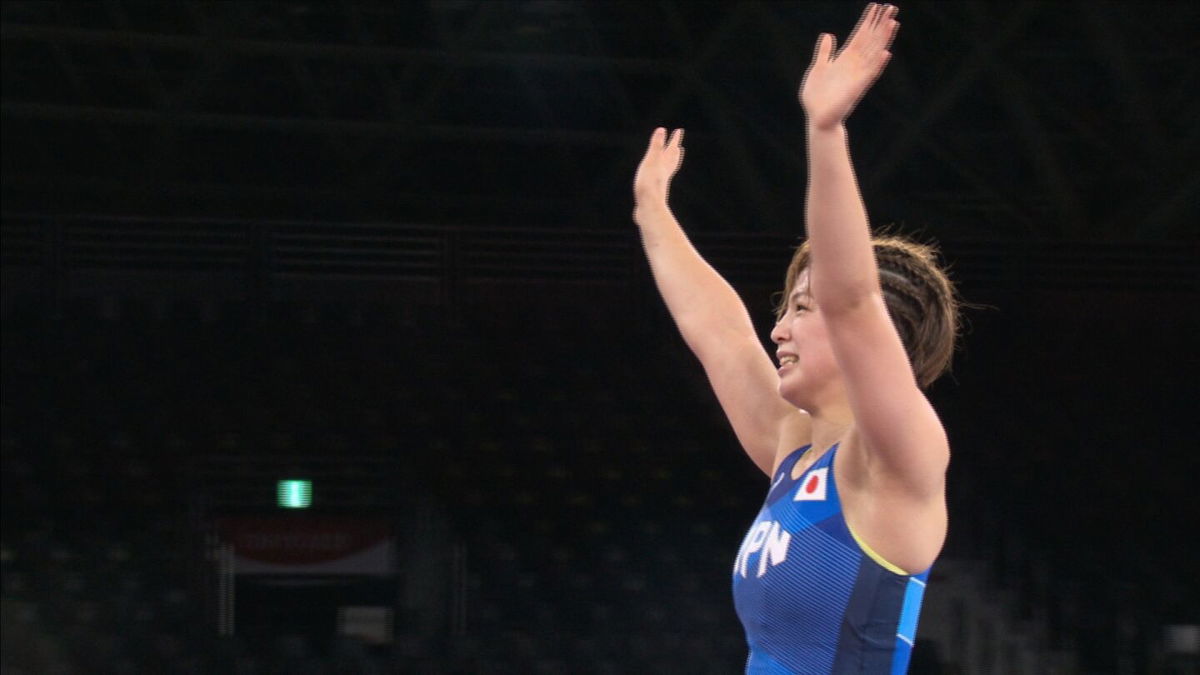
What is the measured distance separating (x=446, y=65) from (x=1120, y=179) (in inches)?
238

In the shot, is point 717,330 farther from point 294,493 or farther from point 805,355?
point 294,493

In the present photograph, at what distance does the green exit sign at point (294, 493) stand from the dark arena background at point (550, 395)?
0.04 feet

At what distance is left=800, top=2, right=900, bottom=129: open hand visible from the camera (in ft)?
5.49

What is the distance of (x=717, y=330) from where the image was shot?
2.34 m

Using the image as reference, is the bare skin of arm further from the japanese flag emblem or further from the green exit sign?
the green exit sign

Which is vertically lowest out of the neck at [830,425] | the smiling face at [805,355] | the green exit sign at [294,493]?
the neck at [830,425]

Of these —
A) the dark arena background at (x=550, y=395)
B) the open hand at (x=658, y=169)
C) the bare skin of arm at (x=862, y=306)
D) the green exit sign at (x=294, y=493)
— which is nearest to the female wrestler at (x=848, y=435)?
the bare skin of arm at (x=862, y=306)

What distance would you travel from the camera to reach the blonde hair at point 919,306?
1.88 m

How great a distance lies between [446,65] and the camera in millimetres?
14227

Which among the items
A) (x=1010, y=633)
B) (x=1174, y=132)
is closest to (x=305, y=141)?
(x=1174, y=132)

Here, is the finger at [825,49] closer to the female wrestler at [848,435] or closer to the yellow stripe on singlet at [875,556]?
the female wrestler at [848,435]

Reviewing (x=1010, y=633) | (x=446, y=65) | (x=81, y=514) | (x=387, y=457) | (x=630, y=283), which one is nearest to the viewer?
(x=1010, y=633)

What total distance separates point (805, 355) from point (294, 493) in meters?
7.82

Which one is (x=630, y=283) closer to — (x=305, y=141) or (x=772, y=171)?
(x=772, y=171)
